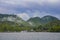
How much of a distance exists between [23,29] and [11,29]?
3474 millimetres

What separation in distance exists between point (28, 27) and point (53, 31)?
26.1ft

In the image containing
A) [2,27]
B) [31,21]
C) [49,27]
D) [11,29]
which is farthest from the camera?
[31,21]

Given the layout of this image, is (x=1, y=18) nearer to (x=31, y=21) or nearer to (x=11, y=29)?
(x=31, y=21)

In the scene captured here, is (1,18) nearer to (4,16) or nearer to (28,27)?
(4,16)

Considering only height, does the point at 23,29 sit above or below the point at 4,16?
below

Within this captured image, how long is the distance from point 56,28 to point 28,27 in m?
9.46

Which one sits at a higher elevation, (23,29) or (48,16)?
(48,16)

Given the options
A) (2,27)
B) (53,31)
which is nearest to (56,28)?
(53,31)

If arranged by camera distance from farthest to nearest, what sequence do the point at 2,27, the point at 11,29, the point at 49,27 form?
1. the point at 11,29
2. the point at 2,27
3. the point at 49,27

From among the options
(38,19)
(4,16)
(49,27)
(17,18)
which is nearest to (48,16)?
(38,19)

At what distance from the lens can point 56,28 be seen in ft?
150

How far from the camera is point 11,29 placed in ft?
162

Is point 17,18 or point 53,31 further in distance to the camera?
point 17,18

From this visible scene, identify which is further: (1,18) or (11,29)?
(1,18)
